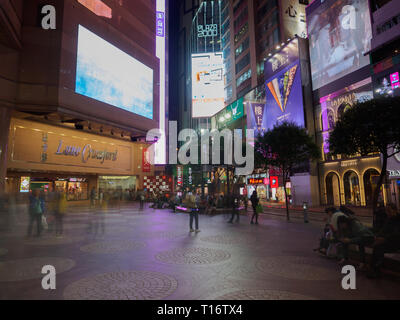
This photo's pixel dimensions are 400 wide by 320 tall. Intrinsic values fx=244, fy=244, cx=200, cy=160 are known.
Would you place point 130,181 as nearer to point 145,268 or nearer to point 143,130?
point 143,130

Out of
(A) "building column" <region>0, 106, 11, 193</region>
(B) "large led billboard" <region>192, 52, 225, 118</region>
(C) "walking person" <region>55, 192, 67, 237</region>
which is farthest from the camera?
(B) "large led billboard" <region>192, 52, 225, 118</region>

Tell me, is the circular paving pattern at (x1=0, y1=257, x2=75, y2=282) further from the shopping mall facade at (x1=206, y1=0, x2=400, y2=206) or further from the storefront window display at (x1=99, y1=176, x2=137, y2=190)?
the storefront window display at (x1=99, y1=176, x2=137, y2=190)

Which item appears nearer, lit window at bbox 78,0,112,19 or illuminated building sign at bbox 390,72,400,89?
illuminated building sign at bbox 390,72,400,89

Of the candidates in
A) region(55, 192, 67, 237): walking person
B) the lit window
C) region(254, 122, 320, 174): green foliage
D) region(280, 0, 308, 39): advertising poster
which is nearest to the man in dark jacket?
region(55, 192, 67, 237): walking person

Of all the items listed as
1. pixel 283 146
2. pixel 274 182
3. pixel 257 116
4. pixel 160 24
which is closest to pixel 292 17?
pixel 257 116

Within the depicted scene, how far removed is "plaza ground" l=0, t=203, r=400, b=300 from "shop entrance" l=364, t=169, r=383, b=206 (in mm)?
18652

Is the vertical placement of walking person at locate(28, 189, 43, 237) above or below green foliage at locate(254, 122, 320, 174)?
below

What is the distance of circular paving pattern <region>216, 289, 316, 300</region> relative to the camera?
12.6ft

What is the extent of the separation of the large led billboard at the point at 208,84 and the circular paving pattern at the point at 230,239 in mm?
51479

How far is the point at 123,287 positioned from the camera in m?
4.23

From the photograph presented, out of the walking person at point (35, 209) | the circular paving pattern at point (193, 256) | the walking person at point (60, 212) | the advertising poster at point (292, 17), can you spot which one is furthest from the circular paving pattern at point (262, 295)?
the advertising poster at point (292, 17)

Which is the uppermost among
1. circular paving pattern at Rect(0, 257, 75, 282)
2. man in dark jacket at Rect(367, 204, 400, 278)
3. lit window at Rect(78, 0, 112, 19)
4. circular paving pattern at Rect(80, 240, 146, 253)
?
lit window at Rect(78, 0, 112, 19)

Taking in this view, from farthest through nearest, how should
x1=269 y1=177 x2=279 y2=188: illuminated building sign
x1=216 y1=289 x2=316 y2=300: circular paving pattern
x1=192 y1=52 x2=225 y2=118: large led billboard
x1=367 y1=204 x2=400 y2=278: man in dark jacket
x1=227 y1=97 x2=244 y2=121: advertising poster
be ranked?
x1=192 y1=52 x2=225 y2=118: large led billboard
x1=227 y1=97 x2=244 y2=121: advertising poster
x1=269 y1=177 x2=279 y2=188: illuminated building sign
x1=367 y1=204 x2=400 y2=278: man in dark jacket
x1=216 y1=289 x2=316 y2=300: circular paving pattern
